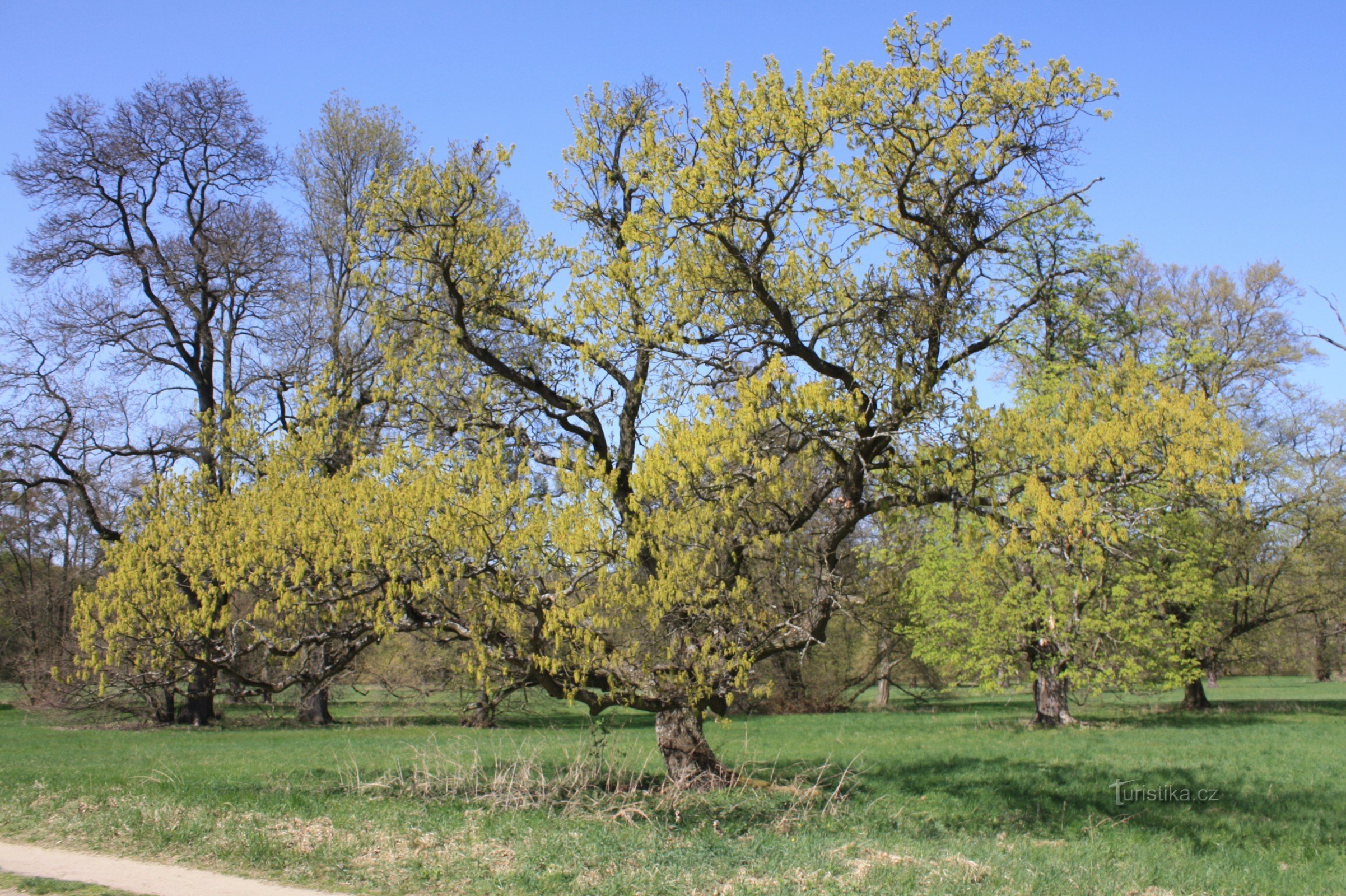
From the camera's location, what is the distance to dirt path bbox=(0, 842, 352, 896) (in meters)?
6.14

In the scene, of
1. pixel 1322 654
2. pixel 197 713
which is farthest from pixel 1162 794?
pixel 1322 654

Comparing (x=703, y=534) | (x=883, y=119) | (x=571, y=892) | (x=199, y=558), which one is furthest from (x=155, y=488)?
(x=883, y=119)

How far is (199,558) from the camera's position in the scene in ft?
29.8

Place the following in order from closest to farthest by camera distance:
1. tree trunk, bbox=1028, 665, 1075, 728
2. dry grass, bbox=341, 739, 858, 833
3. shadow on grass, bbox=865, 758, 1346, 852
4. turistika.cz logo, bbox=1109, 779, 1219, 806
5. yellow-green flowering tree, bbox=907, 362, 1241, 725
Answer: yellow-green flowering tree, bbox=907, 362, 1241, 725 → dry grass, bbox=341, 739, 858, 833 → shadow on grass, bbox=865, 758, 1346, 852 → turistika.cz logo, bbox=1109, 779, 1219, 806 → tree trunk, bbox=1028, 665, 1075, 728

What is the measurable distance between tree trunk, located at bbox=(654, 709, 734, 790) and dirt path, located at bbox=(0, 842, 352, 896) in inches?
177

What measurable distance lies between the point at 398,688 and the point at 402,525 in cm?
1917

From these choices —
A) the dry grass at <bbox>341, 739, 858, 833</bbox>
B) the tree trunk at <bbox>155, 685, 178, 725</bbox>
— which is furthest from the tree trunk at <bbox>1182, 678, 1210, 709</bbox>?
the tree trunk at <bbox>155, 685, 178, 725</bbox>

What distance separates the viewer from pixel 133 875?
661 centimetres

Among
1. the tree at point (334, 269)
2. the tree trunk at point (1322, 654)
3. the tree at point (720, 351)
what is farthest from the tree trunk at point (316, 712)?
the tree trunk at point (1322, 654)

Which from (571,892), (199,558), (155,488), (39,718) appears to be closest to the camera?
(571,892)

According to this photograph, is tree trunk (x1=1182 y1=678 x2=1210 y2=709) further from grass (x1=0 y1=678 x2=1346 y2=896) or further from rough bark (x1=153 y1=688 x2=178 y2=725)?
rough bark (x1=153 y1=688 x2=178 y2=725)

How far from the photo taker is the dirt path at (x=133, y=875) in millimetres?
6137

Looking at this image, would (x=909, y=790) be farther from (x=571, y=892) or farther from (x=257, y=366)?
(x=257, y=366)

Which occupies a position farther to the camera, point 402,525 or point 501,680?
point 501,680
